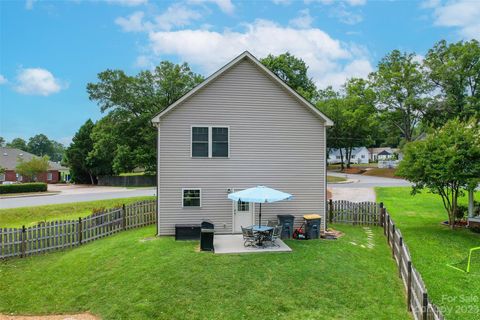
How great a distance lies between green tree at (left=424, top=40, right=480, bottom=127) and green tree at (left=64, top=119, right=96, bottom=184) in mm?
51615

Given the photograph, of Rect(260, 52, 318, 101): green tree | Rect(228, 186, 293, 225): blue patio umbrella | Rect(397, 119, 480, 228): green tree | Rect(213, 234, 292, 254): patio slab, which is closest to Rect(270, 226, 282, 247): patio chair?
Rect(213, 234, 292, 254): patio slab

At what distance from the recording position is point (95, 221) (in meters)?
15.6

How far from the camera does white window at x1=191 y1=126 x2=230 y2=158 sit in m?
15.3

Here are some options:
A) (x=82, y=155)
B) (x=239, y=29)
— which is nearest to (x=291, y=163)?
(x=239, y=29)

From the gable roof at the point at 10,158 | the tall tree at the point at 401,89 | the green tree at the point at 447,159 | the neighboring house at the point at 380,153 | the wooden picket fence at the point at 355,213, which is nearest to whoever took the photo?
the green tree at the point at 447,159

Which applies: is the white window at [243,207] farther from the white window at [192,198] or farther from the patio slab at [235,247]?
the white window at [192,198]

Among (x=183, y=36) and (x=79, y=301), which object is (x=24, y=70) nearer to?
(x=183, y=36)

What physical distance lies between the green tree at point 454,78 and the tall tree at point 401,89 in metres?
1.71

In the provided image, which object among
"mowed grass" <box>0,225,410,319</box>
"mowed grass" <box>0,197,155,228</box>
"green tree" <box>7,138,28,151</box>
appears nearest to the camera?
"mowed grass" <box>0,225,410,319</box>

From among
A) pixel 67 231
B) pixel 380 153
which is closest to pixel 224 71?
pixel 67 231

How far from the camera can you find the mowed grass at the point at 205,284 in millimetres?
8469

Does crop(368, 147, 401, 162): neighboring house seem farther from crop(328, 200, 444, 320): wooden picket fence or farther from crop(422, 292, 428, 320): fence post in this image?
crop(422, 292, 428, 320): fence post

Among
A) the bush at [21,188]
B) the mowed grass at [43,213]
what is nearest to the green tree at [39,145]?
the bush at [21,188]

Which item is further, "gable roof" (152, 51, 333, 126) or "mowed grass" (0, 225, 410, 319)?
"gable roof" (152, 51, 333, 126)
